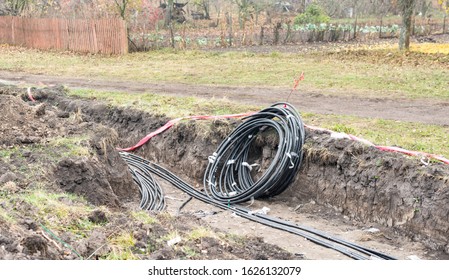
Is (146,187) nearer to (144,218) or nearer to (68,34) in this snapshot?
(144,218)

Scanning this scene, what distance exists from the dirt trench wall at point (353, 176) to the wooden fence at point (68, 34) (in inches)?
552

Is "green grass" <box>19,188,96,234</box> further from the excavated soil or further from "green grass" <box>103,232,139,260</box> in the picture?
the excavated soil

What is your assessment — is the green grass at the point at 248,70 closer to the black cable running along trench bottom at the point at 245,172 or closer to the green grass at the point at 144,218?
the black cable running along trench bottom at the point at 245,172

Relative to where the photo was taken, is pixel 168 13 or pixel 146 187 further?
pixel 168 13

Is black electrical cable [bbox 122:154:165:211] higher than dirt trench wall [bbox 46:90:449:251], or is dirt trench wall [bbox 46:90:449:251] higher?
dirt trench wall [bbox 46:90:449:251]

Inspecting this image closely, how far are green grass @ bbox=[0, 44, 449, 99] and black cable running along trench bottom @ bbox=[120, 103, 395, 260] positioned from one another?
4.93m

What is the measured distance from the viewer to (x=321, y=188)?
9.23 metres

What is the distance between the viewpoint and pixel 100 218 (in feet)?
19.9

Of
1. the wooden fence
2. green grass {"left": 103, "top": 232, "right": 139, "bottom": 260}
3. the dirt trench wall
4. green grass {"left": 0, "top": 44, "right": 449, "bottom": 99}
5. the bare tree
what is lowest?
the dirt trench wall

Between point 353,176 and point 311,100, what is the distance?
5070 mm

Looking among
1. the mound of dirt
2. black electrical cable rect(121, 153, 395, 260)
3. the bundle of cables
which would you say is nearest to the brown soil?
the mound of dirt

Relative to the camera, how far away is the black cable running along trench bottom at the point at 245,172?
9219mm

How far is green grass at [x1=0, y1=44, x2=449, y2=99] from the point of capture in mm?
15188

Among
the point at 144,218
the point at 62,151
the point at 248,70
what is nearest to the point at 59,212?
the point at 144,218
